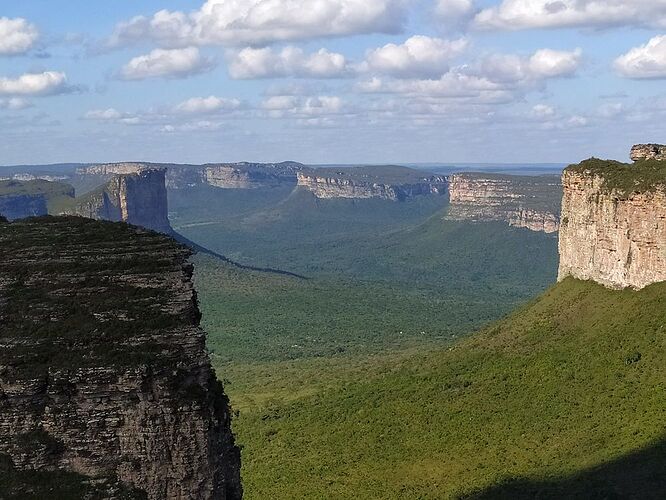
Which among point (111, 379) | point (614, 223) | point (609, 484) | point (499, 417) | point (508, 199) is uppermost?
point (614, 223)

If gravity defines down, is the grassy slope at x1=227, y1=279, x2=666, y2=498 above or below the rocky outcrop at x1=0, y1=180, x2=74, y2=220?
below

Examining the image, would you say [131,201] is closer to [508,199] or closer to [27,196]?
[27,196]

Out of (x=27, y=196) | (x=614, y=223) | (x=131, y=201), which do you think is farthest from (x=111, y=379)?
(x=27, y=196)

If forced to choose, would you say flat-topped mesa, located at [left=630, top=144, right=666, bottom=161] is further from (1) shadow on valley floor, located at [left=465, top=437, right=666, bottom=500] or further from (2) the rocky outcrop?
(2) the rocky outcrop

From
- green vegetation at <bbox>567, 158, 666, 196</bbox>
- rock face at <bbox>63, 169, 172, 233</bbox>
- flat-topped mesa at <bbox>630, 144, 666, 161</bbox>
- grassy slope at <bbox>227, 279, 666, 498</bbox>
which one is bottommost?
grassy slope at <bbox>227, 279, 666, 498</bbox>

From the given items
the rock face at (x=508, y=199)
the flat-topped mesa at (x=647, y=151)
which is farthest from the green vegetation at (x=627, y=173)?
the rock face at (x=508, y=199)

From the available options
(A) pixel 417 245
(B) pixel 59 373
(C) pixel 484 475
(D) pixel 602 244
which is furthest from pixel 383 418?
(A) pixel 417 245

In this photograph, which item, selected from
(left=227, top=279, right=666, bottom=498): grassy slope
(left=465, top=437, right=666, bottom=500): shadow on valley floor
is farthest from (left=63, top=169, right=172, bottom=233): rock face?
(left=465, top=437, right=666, bottom=500): shadow on valley floor
